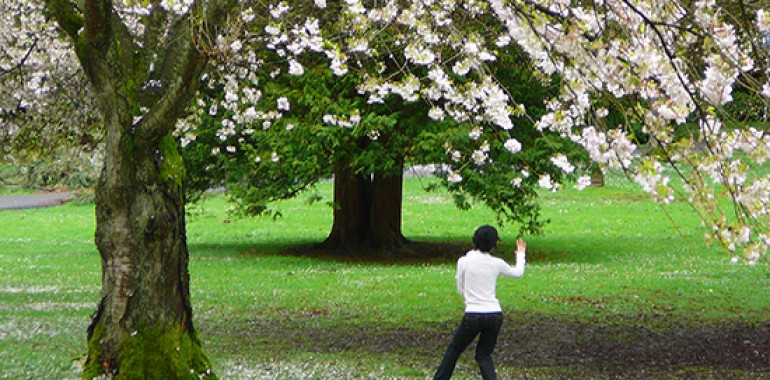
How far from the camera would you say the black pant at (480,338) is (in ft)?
26.3

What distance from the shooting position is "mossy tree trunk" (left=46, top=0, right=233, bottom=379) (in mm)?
8070

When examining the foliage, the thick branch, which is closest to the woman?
the thick branch

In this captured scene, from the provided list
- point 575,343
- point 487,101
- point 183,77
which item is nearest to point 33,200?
point 575,343

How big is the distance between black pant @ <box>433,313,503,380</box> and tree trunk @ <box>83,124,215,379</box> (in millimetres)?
2187

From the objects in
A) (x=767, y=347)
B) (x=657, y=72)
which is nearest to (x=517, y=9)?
(x=657, y=72)

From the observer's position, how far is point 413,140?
1923 centimetres

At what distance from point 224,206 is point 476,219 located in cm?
1315

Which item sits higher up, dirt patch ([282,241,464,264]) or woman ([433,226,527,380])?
woman ([433,226,527,380])

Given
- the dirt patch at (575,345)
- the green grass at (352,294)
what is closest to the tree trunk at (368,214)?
the green grass at (352,294)

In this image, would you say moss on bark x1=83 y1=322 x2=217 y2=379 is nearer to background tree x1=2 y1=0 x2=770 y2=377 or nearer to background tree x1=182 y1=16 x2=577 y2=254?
background tree x1=2 y1=0 x2=770 y2=377

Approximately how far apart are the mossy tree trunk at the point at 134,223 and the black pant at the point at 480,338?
2.15m

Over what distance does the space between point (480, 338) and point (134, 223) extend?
3050mm

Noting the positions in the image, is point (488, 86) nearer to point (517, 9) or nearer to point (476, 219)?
point (517, 9)

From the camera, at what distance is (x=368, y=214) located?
949 inches
